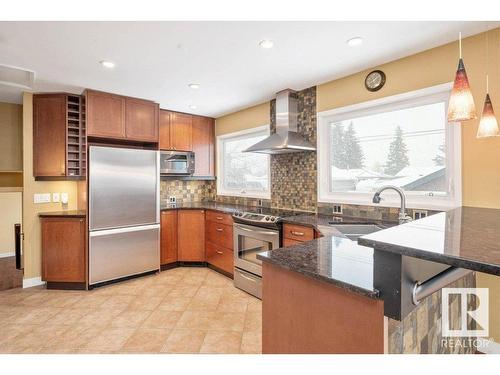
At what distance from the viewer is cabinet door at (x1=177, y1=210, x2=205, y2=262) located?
4016mm

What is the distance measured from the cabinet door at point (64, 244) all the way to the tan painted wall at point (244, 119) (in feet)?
8.43

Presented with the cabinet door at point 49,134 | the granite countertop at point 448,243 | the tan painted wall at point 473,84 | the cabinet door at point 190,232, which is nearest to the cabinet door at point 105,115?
the cabinet door at point 49,134

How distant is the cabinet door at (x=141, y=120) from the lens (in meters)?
3.55

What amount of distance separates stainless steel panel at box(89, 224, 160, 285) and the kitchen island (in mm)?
2688

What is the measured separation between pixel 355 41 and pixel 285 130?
1.40m

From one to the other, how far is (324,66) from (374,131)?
0.85 meters

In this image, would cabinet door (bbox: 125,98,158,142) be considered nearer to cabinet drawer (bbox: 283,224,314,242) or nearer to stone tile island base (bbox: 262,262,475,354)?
cabinet drawer (bbox: 283,224,314,242)

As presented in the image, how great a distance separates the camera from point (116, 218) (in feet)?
11.0

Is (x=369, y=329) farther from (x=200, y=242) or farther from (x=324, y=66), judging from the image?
(x=200, y=242)

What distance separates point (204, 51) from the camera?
2.29 metres

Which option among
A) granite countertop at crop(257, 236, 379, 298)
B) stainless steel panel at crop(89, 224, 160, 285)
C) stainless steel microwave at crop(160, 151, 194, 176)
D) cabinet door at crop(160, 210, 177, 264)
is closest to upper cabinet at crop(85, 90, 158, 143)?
stainless steel microwave at crop(160, 151, 194, 176)

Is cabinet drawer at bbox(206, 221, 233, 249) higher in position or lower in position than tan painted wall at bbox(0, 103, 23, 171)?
lower

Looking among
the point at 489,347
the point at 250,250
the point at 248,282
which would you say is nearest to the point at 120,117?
the point at 250,250
